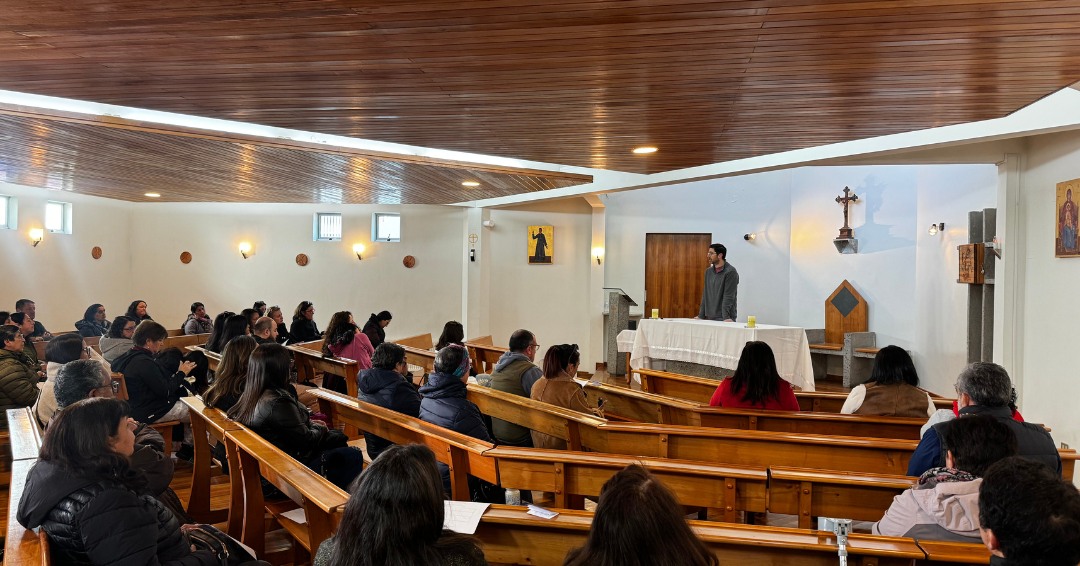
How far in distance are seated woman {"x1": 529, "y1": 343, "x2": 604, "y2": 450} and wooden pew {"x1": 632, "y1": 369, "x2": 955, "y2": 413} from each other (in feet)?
4.88

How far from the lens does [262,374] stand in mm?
3389

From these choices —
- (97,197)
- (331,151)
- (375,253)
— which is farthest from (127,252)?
(331,151)

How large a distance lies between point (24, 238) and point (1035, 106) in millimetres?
12011

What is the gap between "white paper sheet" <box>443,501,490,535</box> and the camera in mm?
2086

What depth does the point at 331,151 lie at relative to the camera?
20.7 feet

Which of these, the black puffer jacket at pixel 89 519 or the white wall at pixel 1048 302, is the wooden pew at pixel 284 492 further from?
the white wall at pixel 1048 302

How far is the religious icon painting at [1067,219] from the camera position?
190 inches

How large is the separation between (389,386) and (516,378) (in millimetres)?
947

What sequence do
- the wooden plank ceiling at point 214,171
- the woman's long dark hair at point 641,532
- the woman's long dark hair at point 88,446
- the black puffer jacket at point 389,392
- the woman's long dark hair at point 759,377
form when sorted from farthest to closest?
the wooden plank ceiling at point 214,171, the black puffer jacket at point 389,392, the woman's long dark hair at point 759,377, the woman's long dark hair at point 88,446, the woman's long dark hair at point 641,532

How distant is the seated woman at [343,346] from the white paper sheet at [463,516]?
465 centimetres

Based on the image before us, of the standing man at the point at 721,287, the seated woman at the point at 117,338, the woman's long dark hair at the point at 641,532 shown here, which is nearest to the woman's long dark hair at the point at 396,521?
the woman's long dark hair at the point at 641,532

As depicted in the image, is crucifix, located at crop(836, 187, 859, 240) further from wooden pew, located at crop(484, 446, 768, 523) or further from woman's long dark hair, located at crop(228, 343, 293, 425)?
woman's long dark hair, located at crop(228, 343, 293, 425)

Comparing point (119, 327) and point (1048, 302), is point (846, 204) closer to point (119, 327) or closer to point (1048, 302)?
point (1048, 302)

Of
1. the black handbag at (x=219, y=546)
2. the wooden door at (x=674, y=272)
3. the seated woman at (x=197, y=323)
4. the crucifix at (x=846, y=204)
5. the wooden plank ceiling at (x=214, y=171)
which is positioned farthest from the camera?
the wooden door at (x=674, y=272)
